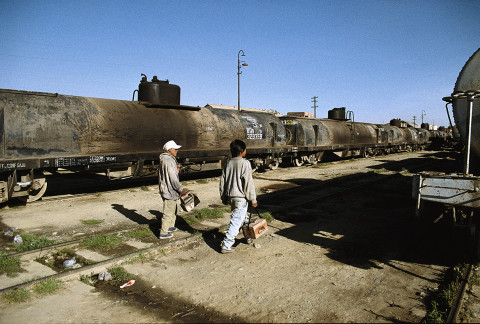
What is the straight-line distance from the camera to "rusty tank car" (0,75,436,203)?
27.5ft

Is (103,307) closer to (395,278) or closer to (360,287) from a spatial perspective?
(360,287)

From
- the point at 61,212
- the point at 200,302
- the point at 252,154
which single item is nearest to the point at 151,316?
the point at 200,302

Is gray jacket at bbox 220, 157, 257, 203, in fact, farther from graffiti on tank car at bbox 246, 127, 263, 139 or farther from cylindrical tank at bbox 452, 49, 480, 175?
graffiti on tank car at bbox 246, 127, 263, 139

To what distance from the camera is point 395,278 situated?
4500 mm

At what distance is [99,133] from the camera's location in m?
9.80

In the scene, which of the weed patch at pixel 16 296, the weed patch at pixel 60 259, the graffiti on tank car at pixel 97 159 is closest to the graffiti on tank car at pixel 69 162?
the graffiti on tank car at pixel 97 159

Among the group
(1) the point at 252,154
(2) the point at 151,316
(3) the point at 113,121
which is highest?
(3) the point at 113,121

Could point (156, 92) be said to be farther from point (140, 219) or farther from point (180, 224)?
point (180, 224)

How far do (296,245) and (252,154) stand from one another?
9.90m

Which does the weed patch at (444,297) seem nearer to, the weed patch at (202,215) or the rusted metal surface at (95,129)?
the weed patch at (202,215)

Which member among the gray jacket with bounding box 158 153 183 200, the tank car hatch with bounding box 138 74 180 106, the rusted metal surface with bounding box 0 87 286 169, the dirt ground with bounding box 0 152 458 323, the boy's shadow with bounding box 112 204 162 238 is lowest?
the dirt ground with bounding box 0 152 458 323

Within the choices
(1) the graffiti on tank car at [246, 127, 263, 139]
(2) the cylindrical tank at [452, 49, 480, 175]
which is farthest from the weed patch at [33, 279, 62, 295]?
(1) the graffiti on tank car at [246, 127, 263, 139]

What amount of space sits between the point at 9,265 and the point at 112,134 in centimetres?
585

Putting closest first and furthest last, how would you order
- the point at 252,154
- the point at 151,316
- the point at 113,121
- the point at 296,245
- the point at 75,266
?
1. the point at 151,316
2. the point at 75,266
3. the point at 296,245
4. the point at 113,121
5. the point at 252,154
